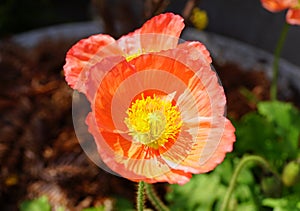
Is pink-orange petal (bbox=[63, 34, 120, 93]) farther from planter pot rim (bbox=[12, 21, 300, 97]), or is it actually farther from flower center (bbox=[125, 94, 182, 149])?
planter pot rim (bbox=[12, 21, 300, 97])

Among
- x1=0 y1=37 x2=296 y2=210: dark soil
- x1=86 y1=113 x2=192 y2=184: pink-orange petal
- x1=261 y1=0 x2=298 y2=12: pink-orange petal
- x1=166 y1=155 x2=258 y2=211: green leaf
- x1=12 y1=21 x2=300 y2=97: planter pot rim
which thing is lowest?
x1=0 y1=37 x2=296 y2=210: dark soil

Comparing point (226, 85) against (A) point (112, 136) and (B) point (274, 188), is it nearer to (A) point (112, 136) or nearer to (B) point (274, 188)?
(B) point (274, 188)

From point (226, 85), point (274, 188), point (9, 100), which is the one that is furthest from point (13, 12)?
point (274, 188)

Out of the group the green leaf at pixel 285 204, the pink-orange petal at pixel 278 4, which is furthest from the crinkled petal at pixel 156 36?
the pink-orange petal at pixel 278 4

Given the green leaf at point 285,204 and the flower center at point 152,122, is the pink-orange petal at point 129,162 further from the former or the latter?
the green leaf at point 285,204

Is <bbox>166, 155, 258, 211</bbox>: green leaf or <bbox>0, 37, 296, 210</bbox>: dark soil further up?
<bbox>166, 155, 258, 211</bbox>: green leaf

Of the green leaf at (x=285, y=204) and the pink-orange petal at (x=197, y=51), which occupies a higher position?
the pink-orange petal at (x=197, y=51)

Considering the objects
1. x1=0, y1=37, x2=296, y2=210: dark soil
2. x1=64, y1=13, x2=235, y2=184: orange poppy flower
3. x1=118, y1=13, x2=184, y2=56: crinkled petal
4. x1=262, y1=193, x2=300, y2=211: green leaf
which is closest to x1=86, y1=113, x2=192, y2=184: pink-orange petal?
x1=64, y1=13, x2=235, y2=184: orange poppy flower

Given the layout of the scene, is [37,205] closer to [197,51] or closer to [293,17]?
[197,51]

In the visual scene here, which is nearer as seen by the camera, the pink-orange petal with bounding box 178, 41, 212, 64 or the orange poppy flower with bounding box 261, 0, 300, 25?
the pink-orange petal with bounding box 178, 41, 212, 64
